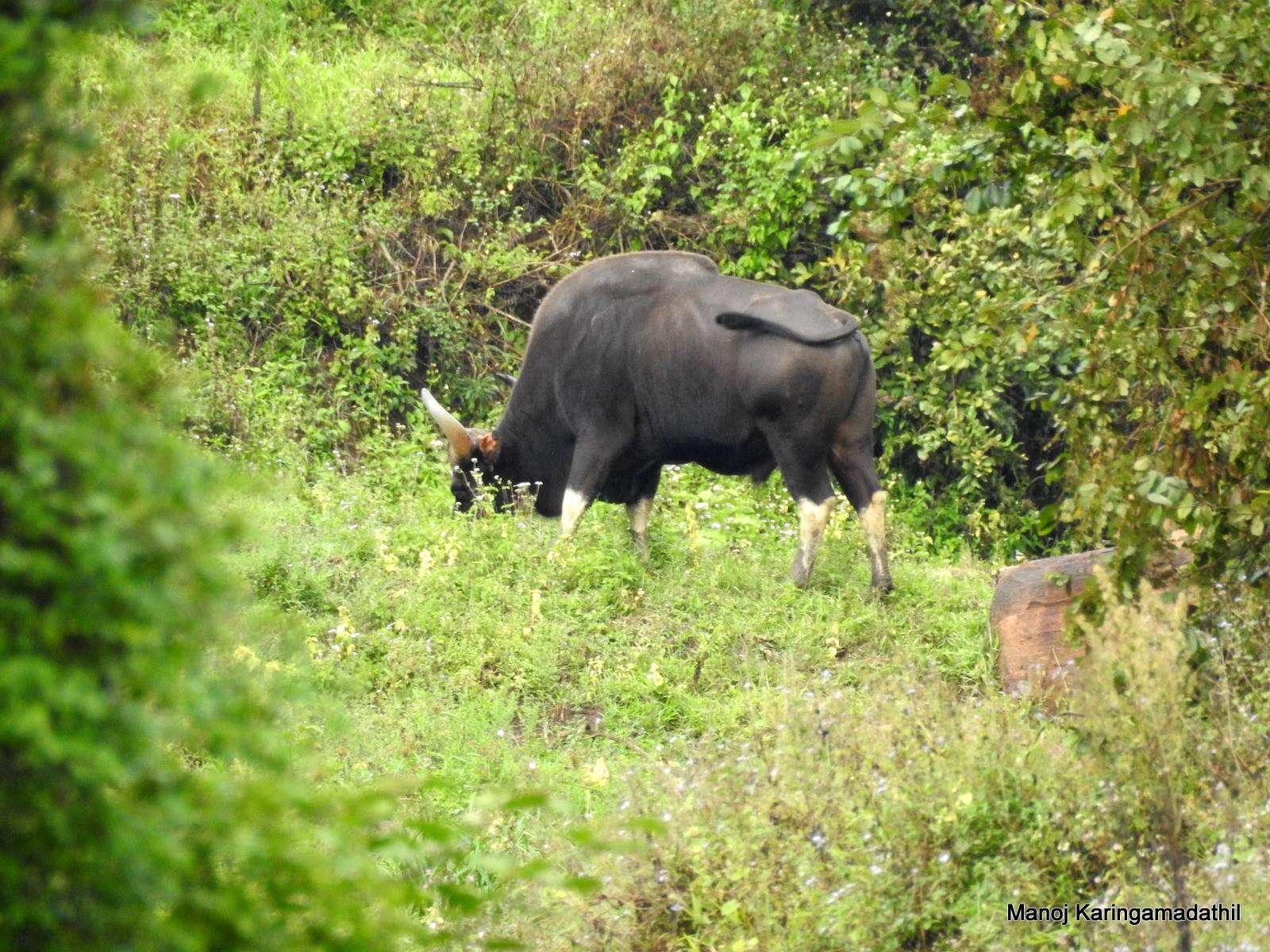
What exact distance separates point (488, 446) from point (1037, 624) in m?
3.88

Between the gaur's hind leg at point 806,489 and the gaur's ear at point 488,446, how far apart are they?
200 centimetres

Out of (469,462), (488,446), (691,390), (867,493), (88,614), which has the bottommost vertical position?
(469,462)

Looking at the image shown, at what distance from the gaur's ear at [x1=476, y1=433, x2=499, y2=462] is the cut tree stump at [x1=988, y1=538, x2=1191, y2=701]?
11.5 feet

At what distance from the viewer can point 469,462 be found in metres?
10.2

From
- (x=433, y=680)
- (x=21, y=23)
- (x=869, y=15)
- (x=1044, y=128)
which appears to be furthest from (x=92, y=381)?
(x=869, y=15)

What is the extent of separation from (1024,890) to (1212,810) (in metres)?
0.65

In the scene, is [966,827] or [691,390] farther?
[691,390]

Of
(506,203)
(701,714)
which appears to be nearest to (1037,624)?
(701,714)

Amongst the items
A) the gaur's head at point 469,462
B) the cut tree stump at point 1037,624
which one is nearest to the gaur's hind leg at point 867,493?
the cut tree stump at point 1037,624

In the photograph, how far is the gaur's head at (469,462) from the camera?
33.2ft

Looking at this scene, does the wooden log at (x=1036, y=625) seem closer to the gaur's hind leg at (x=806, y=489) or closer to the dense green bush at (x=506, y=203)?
the gaur's hind leg at (x=806, y=489)

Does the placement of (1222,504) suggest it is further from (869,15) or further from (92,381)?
(869,15)

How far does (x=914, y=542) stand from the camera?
11.1 meters

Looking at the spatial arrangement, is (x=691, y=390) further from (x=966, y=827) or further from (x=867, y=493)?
(x=966, y=827)
